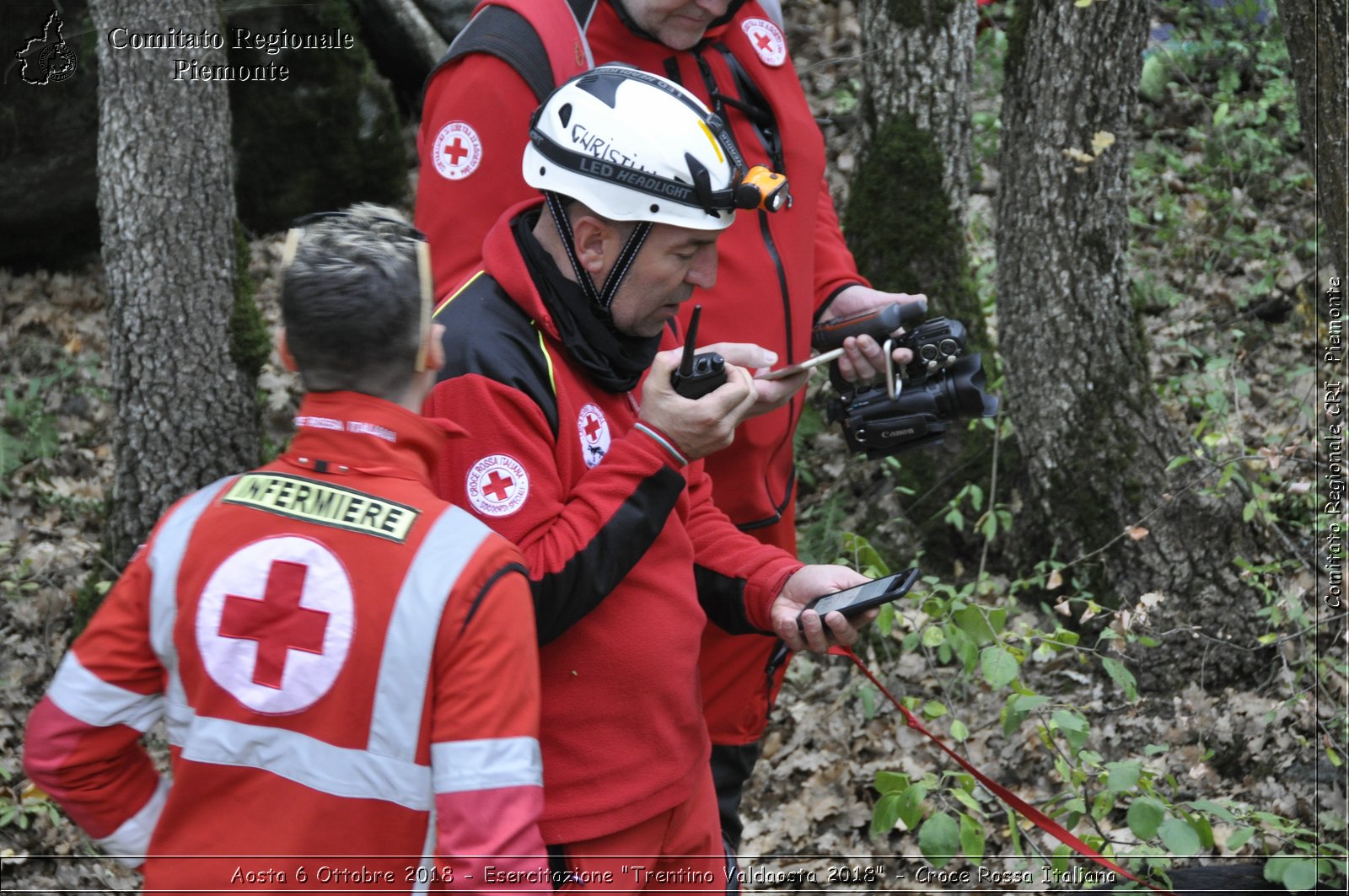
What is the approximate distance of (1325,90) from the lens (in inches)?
143

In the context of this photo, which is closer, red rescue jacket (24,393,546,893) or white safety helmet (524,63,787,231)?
red rescue jacket (24,393,546,893)

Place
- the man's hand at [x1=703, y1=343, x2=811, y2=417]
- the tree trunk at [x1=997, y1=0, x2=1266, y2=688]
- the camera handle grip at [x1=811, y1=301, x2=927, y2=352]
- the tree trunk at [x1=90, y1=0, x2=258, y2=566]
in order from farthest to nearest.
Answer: the tree trunk at [x1=90, y1=0, x2=258, y2=566]
the tree trunk at [x1=997, y1=0, x2=1266, y2=688]
the camera handle grip at [x1=811, y1=301, x2=927, y2=352]
the man's hand at [x1=703, y1=343, x2=811, y2=417]

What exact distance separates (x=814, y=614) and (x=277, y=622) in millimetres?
1247

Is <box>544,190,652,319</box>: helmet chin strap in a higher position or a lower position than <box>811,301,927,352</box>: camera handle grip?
higher

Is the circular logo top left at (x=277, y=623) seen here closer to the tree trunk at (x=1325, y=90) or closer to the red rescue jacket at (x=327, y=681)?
the red rescue jacket at (x=327, y=681)

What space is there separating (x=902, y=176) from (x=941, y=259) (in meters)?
0.44

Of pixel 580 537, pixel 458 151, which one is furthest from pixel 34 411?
pixel 580 537

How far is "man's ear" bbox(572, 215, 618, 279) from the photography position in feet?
8.23

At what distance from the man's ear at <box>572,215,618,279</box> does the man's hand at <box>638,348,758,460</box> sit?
0.23 meters

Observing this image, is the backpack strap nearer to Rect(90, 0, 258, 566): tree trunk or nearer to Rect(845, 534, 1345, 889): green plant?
Rect(845, 534, 1345, 889): green plant

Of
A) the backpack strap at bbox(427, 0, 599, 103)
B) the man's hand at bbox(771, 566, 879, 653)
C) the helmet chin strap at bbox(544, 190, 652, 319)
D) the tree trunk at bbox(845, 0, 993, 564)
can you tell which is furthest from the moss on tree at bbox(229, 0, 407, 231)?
the man's hand at bbox(771, 566, 879, 653)

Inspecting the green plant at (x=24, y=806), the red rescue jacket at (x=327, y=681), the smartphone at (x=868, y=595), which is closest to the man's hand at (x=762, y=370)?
the smartphone at (x=868, y=595)

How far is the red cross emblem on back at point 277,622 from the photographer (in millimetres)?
1906

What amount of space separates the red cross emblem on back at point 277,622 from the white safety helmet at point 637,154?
997 mm
